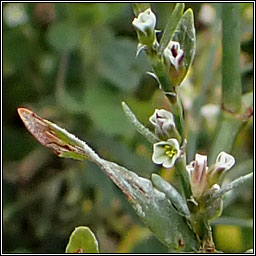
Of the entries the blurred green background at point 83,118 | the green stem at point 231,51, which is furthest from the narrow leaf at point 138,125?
the blurred green background at point 83,118

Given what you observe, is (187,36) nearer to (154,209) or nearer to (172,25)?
(172,25)

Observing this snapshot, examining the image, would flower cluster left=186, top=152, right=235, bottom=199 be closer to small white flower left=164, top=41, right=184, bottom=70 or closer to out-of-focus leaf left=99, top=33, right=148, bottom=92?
small white flower left=164, top=41, right=184, bottom=70

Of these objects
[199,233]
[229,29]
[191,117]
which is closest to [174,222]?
[199,233]

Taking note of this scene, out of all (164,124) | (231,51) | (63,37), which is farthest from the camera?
(63,37)

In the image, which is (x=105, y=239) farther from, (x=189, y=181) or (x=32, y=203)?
(x=189, y=181)

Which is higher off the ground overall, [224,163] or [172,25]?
[172,25]

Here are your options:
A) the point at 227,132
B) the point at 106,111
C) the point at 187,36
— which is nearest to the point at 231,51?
the point at 227,132

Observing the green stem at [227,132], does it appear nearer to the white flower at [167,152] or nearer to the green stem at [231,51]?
the green stem at [231,51]
